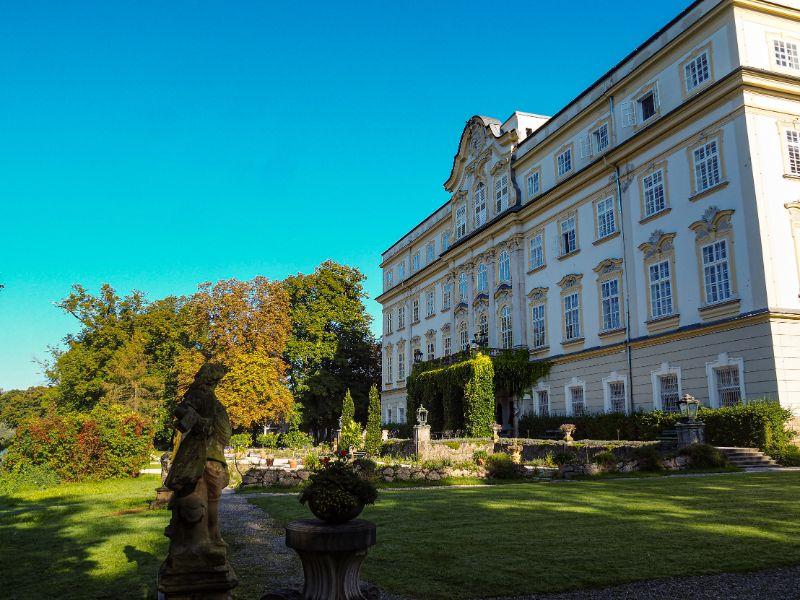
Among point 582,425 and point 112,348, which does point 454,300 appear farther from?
point 112,348

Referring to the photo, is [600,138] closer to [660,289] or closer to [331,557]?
[660,289]

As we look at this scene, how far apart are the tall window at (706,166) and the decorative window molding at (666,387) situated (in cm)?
700

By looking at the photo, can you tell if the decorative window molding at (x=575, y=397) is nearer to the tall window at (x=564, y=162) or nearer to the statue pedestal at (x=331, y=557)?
the tall window at (x=564, y=162)

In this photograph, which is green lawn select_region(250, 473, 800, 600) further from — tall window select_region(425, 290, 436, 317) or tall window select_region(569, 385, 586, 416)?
tall window select_region(425, 290, 436, 317)

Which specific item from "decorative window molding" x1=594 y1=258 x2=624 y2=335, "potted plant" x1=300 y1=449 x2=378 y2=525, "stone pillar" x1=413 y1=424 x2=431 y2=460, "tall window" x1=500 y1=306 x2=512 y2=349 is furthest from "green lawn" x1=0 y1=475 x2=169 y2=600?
"tall window" x1=500 y1=306 x2=512 y2=349

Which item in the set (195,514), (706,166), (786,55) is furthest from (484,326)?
(195,514)

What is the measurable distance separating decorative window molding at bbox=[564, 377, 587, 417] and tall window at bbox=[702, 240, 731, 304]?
27.2ft

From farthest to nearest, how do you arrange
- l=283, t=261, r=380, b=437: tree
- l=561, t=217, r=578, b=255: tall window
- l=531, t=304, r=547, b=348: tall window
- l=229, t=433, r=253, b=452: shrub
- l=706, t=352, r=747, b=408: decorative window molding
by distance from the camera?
1. l=283, t=261, r=380, b=437: tree
2. l=229, t=433, r=253, b=452: shrub
3. l=531, t=304, r=547, b=348: tall window
4. l=561, t=217, r=578, b=255: tall window
5. l=706, t=352, r=747, b=408: decorative window molding

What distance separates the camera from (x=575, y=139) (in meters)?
31.8

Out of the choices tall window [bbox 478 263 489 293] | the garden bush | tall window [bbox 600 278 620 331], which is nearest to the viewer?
the garden bush

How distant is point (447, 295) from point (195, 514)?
1555 inches

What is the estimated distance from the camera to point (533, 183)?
35.2 metres

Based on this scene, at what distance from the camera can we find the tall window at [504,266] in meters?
36.2

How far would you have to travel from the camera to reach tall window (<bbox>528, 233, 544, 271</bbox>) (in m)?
33.8
